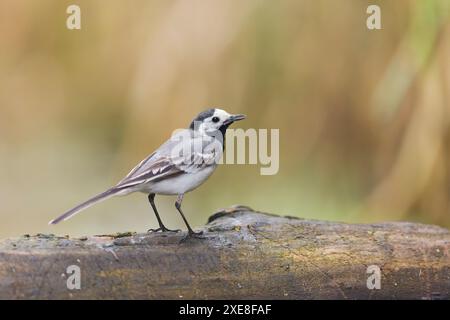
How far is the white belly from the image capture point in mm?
3785

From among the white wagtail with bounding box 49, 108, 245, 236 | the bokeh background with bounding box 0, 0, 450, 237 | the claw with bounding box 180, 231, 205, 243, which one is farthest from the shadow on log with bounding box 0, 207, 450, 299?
the bokeh background with bounding box 0, 0, 450, 237

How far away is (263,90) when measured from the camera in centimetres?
563

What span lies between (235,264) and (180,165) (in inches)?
28.2

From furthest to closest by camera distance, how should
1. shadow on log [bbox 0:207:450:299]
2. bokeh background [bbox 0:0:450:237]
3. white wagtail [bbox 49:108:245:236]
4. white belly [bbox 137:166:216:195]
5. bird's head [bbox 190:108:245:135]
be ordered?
1. bokeh background [bbox 0:0:450:237]
2. bird's head [bbox 190:108:245:135]
3. white belly [bbox 137:166:216:195]
4. white wagtail [bbox 49:108:245:236]
5. shadow on log [bbox 0:207:450:299]

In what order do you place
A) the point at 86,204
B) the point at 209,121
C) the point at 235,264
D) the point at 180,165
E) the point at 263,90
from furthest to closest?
the point at 263,90 < the point at 209,121 < the point at 180,165 < the point at 86,204 < the point at 235,264

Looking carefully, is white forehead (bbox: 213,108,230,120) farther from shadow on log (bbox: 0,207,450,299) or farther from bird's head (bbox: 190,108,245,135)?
shadow on log (bbox: 0,207,450,299)

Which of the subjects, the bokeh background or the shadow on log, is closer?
the shadow on log

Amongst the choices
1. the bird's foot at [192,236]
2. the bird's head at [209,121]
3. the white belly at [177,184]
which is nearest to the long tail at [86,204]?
the white belly at [177,184]

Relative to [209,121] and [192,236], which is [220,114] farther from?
[192,236]

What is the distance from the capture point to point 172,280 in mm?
3137

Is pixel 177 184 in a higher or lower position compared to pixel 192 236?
higher

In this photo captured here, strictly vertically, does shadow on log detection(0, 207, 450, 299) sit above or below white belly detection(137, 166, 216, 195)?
below

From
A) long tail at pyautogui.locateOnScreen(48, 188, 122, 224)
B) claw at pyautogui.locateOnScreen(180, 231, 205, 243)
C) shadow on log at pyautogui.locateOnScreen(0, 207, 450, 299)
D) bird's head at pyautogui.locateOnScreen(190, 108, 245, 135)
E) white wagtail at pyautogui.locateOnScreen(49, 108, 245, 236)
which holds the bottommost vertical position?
shadow on log at pyautogui.locateOnScreen(0, 207, 450, 299)

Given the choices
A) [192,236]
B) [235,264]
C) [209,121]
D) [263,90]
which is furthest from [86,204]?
[263,90]
